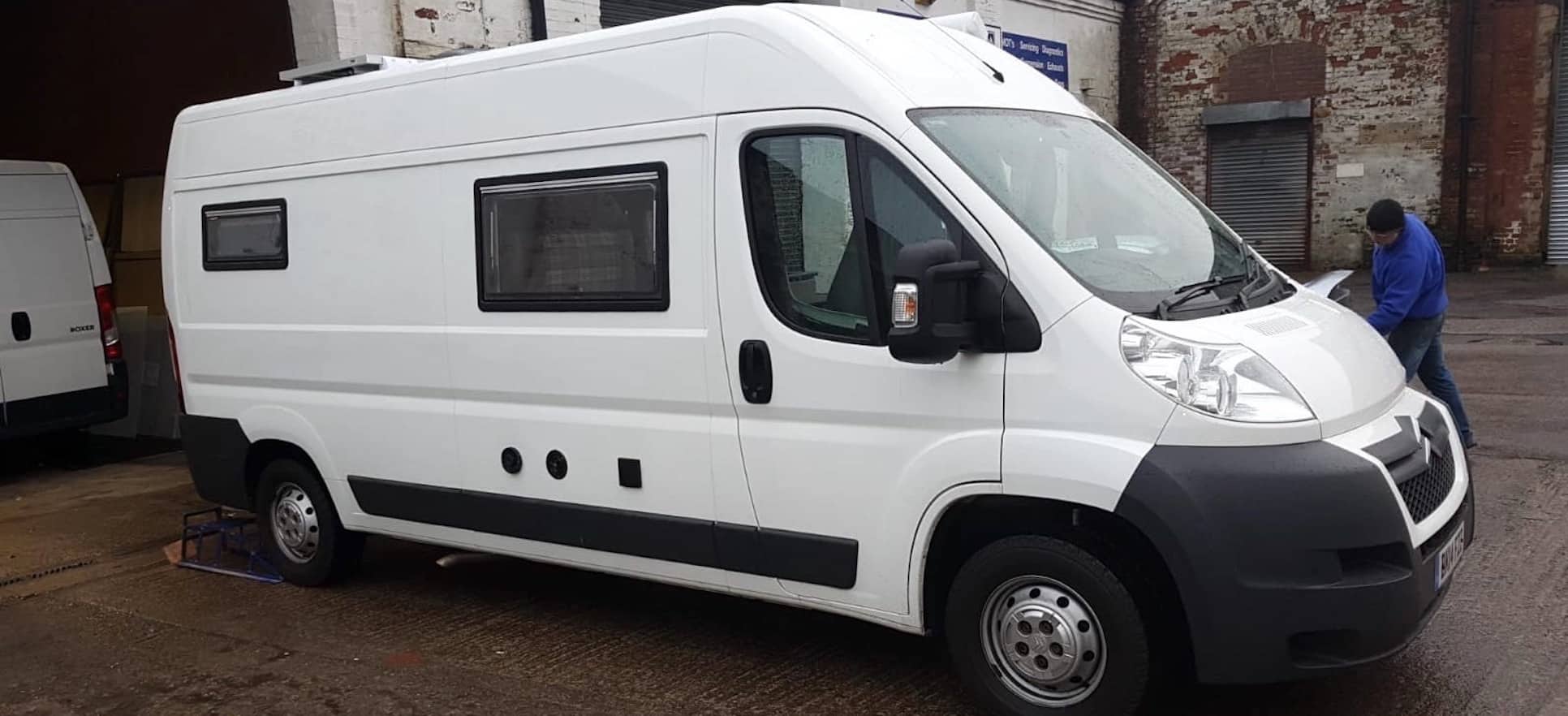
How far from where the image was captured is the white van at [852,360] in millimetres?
3725

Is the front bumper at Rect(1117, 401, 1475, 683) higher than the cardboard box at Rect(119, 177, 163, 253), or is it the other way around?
the cardboard box at Rect(119, 177, 163, 253)

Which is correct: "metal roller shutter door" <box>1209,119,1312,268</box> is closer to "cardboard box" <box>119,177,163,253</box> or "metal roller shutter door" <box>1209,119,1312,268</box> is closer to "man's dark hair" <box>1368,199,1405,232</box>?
"man's dark hair" <box>1368,199,1405,232</box>

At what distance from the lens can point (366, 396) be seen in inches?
228

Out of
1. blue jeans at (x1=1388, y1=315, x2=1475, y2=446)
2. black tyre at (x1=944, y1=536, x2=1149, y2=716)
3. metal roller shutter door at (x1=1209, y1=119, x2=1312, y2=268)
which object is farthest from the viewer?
metal roller shutter door at (x1=1209, y1=119, x2=1312, y2=268)

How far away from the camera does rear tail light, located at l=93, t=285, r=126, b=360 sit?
31.6ft

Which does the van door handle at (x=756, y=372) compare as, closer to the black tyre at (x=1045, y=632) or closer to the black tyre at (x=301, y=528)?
the black tyre at (x=1045, y=632)

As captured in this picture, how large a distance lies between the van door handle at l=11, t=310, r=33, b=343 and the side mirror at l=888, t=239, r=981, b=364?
25.3ft

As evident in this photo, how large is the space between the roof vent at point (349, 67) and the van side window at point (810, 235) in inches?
84.3

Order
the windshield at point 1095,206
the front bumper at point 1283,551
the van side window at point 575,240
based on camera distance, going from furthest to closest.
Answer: the van side window at point 575,240 < the windshield at point 1095,206 < the front bumper at point 1283,551

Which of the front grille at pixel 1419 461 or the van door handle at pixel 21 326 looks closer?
the front grille at pixel 1419 461

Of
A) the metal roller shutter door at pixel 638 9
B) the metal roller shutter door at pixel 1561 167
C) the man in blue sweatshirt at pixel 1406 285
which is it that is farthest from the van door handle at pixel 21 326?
the metal roller shutter door at pixel 1561 167

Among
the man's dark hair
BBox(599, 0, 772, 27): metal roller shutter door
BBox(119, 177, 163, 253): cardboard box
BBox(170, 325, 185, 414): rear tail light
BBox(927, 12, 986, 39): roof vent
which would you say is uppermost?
BBox(599, 0, 772, 27): metal roller shutter door

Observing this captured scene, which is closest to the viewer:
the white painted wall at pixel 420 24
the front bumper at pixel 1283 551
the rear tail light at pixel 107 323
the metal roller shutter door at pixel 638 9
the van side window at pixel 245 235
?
the front bumper at pixel 1283 551

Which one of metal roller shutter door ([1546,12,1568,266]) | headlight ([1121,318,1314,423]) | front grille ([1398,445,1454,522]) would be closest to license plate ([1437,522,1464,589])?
front grille ([1398,445,1454,522])
